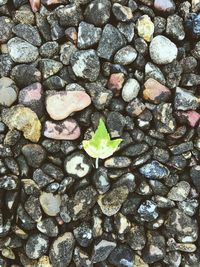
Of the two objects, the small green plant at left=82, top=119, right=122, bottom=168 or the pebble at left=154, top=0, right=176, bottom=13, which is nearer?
→ the small green plant at left=82, top=119, right=122, bottom=168

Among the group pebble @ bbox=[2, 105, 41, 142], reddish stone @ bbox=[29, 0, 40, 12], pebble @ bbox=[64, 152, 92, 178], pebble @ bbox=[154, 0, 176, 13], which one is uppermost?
reddish stone @ bbox=[29, 0, 40, 12]

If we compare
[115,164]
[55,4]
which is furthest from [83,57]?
[115,164]

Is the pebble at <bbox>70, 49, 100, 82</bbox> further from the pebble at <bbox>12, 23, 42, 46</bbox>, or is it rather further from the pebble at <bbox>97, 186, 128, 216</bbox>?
the pebble at <bbox>97, 186, 128, 216</bbox>

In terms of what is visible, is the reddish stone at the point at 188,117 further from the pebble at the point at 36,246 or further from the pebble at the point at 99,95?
the pebble at the point at 36,246

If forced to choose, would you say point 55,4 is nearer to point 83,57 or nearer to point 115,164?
point 83,57

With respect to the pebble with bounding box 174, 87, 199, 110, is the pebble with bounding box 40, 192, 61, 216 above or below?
below

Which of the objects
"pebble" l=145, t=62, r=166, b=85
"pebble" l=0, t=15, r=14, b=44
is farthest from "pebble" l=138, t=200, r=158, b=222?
"pebble" l=0, t=15, r=14, b=44
